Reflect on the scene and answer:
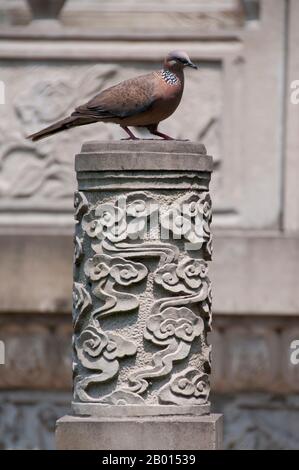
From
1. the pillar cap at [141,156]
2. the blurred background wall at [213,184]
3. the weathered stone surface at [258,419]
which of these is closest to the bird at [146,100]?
the pillar cap at [141,156]

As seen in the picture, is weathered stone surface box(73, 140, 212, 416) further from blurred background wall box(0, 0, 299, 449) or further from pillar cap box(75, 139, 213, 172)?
blurred background wall box(0, 0, 299, 449)

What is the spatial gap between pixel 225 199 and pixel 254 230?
11.0 inches

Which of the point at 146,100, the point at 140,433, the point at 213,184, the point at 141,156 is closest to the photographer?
the point at 140,433

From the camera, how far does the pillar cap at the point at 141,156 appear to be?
27.5ft

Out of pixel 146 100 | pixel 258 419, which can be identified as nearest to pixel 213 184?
pixel 258 419

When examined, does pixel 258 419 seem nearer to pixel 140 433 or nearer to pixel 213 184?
pixel 213 184

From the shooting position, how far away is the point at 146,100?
870 cm

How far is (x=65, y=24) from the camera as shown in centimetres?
1205

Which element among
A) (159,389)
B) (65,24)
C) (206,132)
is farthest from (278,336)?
(159,389)

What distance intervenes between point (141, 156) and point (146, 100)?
42cm

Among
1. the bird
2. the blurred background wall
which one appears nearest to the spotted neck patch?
the bird

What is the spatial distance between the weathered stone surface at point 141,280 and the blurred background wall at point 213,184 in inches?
123

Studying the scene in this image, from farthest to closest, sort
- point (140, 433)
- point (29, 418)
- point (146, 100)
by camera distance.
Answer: point (29, 418) < point (146, 100) < point (140, 433)

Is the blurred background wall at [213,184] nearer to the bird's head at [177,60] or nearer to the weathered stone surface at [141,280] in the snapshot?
the bird's head at [177,60]
